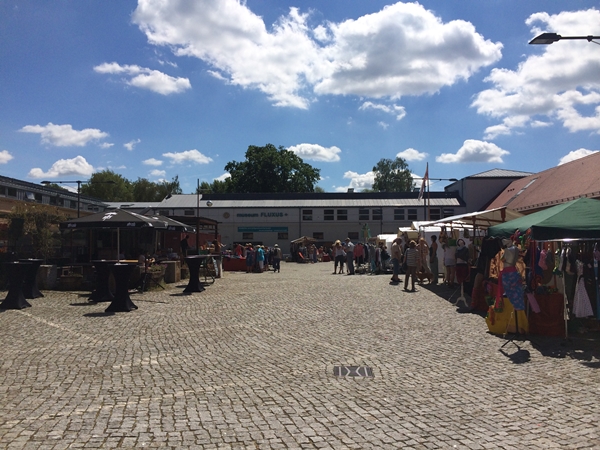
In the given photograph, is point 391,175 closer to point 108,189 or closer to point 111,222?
point 108,189

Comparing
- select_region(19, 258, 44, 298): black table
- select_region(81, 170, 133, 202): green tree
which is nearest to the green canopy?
select_region(19, 258, 44, 298): black table

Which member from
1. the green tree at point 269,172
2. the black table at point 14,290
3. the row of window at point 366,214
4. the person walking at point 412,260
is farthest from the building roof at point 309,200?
the black table at point 14,290

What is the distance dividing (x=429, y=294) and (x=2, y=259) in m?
14.1

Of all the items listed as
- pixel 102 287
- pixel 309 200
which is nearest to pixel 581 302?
pixel 102 287

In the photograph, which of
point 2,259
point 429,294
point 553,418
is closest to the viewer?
point 553,418

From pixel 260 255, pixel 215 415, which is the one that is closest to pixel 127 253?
pixel 260 255

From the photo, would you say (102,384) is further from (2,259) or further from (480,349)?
(2,259)

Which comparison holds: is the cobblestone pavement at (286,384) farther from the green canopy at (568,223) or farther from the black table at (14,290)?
the green canopy at (568,223)

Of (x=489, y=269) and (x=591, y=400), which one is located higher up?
(x=489, y=269)

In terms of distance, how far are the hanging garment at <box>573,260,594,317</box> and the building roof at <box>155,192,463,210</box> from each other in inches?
1991

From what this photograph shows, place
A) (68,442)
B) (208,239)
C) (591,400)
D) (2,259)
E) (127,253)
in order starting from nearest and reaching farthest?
(68,442)
(591,400)
(2,259)
(127,253)
(208,239)

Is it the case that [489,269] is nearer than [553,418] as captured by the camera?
No

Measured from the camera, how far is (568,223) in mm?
9188

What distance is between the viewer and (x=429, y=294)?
15844mm
